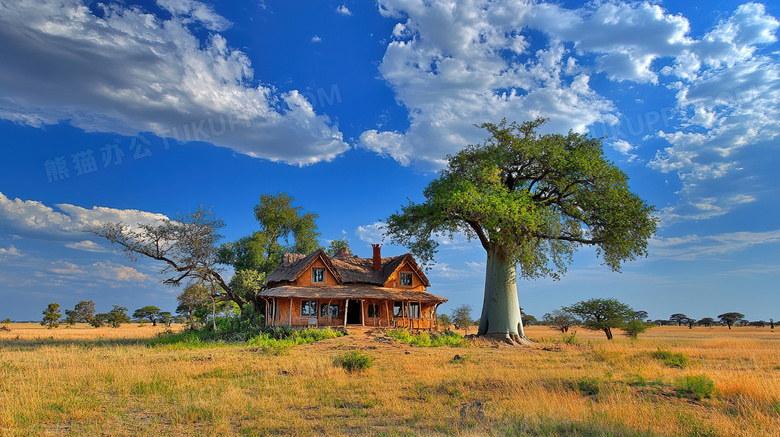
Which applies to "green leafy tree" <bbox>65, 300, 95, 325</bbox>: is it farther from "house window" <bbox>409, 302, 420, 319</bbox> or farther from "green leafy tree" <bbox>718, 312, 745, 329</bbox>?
"green leafy tree" <bbox>718, 312, 745, 329</bbox>

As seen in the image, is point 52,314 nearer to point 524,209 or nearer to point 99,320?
point 99,320

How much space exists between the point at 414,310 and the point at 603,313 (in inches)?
668

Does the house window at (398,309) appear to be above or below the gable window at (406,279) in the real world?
below

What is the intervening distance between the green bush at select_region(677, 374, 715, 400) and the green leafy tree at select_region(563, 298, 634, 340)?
29692 millimetres

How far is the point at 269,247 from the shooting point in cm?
4853

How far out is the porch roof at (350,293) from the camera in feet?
105

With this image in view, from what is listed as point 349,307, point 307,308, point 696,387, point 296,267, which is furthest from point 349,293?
point 696,387

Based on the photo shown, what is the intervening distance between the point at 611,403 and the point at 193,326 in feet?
117

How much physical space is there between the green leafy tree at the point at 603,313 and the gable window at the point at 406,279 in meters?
15.2

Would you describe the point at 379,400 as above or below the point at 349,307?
below

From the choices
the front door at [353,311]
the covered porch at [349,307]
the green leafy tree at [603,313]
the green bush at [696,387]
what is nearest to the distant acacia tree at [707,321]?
the green leafy tree at [603,313]

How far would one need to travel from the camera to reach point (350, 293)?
33938 millimetres

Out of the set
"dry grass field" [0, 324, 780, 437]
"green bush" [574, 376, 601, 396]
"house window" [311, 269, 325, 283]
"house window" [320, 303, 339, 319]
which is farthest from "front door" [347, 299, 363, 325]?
"green bush" [574, 376, 601, 396]

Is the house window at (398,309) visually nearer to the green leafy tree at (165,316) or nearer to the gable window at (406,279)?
the gable window at (406,279)
